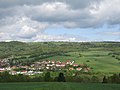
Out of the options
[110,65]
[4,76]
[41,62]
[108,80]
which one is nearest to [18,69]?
[41,62]

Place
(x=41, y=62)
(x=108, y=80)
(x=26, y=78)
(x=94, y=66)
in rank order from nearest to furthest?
(x=108, y=80), (x=26, y=78), (x=94, y=66), (x=41, y=62)

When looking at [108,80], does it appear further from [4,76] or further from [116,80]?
[4,76]

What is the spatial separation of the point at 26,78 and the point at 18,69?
75325 mm

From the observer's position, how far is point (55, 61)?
194125 millimetres

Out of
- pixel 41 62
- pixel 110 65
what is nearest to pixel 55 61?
pixel 41 62

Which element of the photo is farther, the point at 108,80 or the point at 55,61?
the point at 55,61

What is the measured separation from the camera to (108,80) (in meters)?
95.6

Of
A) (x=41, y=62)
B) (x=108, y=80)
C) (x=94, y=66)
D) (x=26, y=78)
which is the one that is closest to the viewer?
(x=108, y=80)

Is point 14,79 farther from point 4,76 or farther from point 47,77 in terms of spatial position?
point 47,77

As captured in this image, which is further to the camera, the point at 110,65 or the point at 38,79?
the point at 110,65

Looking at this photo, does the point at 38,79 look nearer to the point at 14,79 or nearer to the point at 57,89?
the point at 14,79

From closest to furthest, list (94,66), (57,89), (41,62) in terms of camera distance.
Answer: (57,89)
(94,66)
(41,62)

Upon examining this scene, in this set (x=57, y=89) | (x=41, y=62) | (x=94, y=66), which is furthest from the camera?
(x=41, y=62)

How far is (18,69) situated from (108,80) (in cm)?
9173
